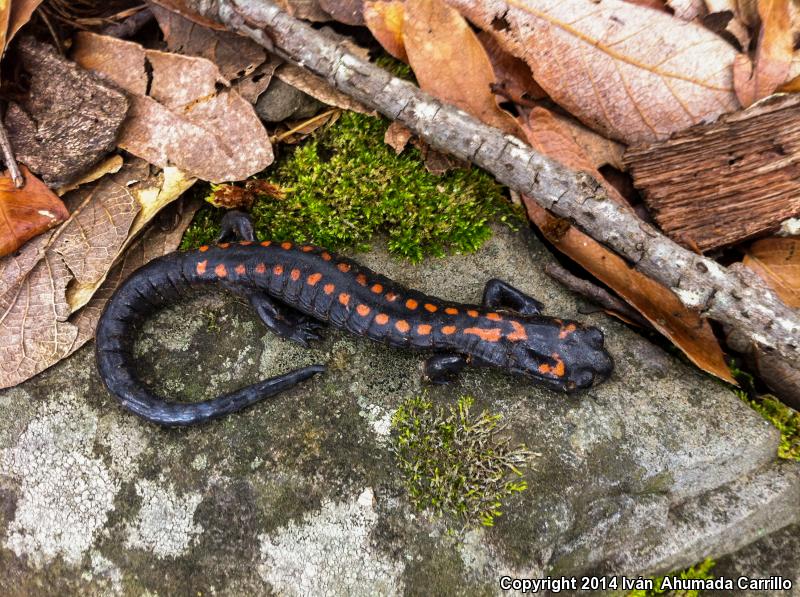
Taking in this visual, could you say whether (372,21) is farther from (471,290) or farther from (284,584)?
(284,584)

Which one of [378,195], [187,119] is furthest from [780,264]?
[187,119]

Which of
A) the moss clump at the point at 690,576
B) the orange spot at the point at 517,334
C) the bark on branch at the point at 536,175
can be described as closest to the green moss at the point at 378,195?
the bark on branch at the point at 536,175

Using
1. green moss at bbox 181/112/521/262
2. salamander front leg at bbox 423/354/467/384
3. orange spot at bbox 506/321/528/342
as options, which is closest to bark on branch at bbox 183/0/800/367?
green moss at bbox 181/112/521/262

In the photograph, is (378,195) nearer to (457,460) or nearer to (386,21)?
(386,21)

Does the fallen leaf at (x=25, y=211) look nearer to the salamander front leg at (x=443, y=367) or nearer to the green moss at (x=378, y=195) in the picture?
the green moss at (x=378, y=195)

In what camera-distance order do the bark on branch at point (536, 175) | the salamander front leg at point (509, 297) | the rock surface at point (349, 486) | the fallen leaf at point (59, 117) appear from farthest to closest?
the salamander front leg at point (509, 297) → the fallen leaf at point (59, 117) → the rock surface at point (349, 486) → the bark on branch at point (536, 175)

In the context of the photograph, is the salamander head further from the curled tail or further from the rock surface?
the curled tail
